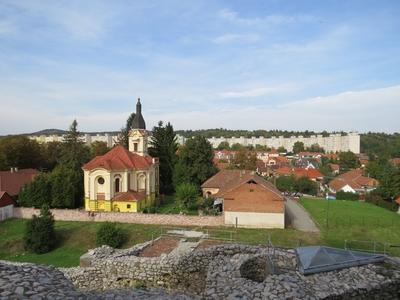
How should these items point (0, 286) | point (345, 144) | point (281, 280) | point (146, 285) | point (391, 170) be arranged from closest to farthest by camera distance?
point (0, 286) → point (281, 280) → point (146, 285) → point (391, 170) → point (345, 144)

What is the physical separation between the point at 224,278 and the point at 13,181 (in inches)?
1418

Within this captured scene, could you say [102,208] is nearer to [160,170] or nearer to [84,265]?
[160,170]

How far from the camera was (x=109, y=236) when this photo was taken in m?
24.7

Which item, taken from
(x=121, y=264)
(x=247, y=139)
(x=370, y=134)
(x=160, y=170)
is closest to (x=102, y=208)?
(x=160, y=170)

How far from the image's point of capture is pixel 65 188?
115ft

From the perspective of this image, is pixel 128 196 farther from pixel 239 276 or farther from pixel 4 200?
pixel 239 276

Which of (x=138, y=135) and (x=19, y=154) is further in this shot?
Result: (x=19, y=154)

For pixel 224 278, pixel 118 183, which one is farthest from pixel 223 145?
pixel 224 278

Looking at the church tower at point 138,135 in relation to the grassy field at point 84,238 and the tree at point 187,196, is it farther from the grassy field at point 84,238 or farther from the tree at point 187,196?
the grassy field at point 84,238

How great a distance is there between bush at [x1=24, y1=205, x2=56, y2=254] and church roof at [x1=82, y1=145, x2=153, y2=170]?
899 cm

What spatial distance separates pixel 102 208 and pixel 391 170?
35.7 meters

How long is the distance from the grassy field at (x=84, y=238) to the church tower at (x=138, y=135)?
14.5 metres

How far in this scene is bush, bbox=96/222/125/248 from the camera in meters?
24.7

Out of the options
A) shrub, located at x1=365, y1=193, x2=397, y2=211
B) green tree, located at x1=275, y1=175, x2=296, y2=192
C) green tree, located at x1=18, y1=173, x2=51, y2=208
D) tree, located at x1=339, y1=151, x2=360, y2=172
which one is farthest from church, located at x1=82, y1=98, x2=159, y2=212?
tree, located at x1=339, y1=151, x2=360, y2=172
